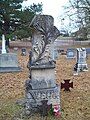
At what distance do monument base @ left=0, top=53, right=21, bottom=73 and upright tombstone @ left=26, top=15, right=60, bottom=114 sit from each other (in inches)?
307

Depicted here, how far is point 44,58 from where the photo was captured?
7000 mm

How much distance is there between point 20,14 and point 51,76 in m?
27.8

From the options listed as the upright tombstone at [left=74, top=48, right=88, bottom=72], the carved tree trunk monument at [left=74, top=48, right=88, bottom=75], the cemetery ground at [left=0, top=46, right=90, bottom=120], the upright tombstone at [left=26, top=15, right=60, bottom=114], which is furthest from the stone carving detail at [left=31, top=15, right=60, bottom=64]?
the upright tombstone at [left=74, top=48, right=88, bottom=72]

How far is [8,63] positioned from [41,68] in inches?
319

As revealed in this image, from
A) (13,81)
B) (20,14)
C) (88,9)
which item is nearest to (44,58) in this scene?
(13,81)

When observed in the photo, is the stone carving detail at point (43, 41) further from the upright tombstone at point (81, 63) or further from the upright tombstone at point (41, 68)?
the upright tombstone at point (81, 63)

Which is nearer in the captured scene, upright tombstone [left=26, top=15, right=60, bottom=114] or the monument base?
upright tombstone [left=26, top=15, right=60, bottom=114]

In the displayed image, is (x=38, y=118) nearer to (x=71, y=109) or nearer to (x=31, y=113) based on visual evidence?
(x=31, y=113)

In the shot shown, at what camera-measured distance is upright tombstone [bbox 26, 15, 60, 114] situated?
6.93 metres

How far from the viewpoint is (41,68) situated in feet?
22.8

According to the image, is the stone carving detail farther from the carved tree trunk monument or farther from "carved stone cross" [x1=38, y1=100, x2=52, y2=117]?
the carved tree trunk monument

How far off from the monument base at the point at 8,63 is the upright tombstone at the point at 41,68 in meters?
7.80

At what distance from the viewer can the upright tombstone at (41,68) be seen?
6.93 metres

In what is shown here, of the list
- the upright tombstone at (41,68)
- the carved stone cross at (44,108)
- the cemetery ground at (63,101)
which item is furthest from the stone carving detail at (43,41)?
the cemetery ground at (63,101)
